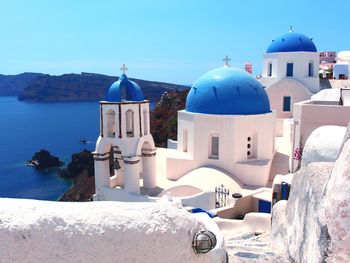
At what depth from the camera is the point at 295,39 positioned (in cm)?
2122

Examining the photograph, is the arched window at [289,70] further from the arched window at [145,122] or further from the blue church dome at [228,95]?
the arched window at [145,122]

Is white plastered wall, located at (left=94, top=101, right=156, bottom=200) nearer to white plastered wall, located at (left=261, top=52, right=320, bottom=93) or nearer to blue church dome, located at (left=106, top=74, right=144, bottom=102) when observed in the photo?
blue church dome, located at (left=106, top=74, right=144, bottom=102)

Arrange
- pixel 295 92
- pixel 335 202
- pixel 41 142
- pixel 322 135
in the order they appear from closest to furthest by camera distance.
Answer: pixel 335 202 < pixel 322 135 < pixel 295 92 < pixel 41 142

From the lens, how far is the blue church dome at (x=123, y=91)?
12312mm

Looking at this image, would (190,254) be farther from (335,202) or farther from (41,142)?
(41,142)

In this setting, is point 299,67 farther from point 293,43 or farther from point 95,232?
point 95,232

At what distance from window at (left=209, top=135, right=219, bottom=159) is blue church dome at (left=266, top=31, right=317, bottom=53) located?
33.9 ft

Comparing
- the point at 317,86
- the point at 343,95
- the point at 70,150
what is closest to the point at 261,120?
the point at 343,95

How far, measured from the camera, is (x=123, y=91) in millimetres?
12805

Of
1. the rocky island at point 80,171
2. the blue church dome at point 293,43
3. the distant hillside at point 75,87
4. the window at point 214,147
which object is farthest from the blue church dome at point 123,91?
the distant hillside at point 75,87

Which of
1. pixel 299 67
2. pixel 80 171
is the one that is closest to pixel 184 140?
pixel 299 67

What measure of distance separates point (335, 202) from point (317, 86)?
752 inches

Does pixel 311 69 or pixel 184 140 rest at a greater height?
pixel 311 69

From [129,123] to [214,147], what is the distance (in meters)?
3.12
